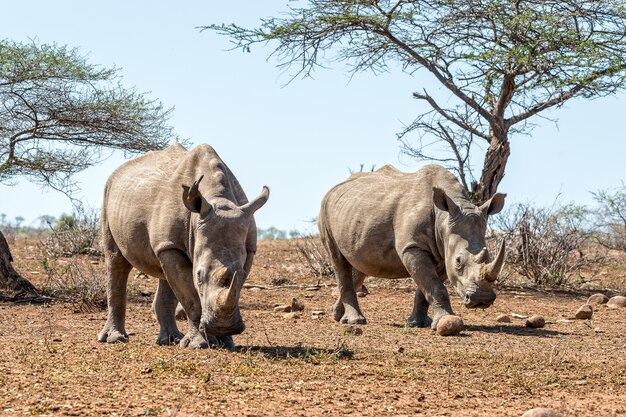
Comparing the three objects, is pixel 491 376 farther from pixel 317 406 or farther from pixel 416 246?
pixel 416 246

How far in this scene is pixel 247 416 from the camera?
243 inches

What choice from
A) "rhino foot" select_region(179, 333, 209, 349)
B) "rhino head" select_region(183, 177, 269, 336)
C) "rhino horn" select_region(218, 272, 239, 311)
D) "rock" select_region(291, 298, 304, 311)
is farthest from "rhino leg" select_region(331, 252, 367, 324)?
"rhino horn" select_region(218, 272, 239, 311)

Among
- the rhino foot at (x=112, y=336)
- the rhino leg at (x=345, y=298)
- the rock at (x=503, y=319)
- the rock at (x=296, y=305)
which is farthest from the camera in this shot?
the rock at (x=296, y=305)

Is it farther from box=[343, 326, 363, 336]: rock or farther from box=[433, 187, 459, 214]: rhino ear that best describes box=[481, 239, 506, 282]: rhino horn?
box=[343, 326, 363, 336]: rock

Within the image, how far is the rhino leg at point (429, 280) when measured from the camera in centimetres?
1100

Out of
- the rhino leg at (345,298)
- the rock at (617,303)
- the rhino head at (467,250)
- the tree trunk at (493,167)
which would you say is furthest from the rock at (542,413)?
the tree trunk at (493,167)

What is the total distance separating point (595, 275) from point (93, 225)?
9.12m

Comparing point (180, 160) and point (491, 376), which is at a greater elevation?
point (180, 160)

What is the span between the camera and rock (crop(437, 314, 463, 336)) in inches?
411

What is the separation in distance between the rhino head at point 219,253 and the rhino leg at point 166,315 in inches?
46.1

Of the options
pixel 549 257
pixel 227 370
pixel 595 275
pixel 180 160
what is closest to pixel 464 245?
pixel 180 160

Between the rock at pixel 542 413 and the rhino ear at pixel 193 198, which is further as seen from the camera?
the rhino ear at pixel 193 198

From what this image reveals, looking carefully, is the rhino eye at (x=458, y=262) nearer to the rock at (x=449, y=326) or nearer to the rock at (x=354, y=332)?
the rock at (x=449, y=326)

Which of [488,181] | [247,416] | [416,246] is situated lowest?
[247,416]
